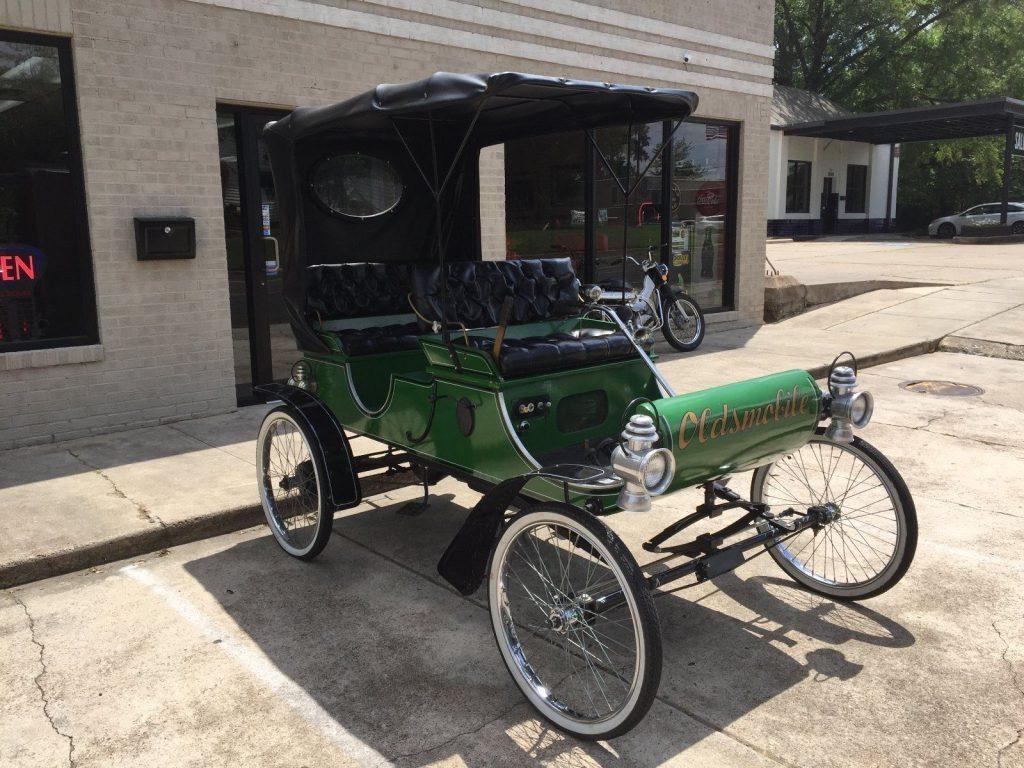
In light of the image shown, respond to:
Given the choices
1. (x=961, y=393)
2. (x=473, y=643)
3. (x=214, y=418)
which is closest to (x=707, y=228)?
(x=961, y=393)

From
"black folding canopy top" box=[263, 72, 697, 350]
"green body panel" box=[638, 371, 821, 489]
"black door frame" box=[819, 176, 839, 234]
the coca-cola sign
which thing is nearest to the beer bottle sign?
the coca-cola sign

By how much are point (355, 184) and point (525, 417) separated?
2313 millimetres

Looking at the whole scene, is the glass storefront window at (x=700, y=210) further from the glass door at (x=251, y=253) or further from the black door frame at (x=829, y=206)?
the black door frame at (x=829, y=206)

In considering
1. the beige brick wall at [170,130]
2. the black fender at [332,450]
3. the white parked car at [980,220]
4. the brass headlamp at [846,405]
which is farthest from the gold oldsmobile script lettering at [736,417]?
the white parked car at [980,220]

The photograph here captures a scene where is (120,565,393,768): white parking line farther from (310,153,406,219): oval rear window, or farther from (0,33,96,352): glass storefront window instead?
(0,33,96,352): glass storefront window

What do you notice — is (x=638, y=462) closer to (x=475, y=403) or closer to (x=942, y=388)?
(x=475, y=403)

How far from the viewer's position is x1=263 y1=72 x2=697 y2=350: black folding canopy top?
3.76 m

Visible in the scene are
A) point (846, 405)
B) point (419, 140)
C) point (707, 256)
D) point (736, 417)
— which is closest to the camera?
point (736, 417)

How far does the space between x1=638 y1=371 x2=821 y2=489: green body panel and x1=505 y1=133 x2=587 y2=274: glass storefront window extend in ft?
19.9

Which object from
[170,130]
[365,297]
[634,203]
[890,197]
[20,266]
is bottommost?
[365,297]

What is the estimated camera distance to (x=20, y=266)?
623 cm

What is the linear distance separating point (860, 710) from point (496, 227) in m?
6.62

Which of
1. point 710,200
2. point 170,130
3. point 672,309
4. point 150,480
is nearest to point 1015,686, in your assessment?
point 150,480

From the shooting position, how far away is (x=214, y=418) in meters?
7.07
